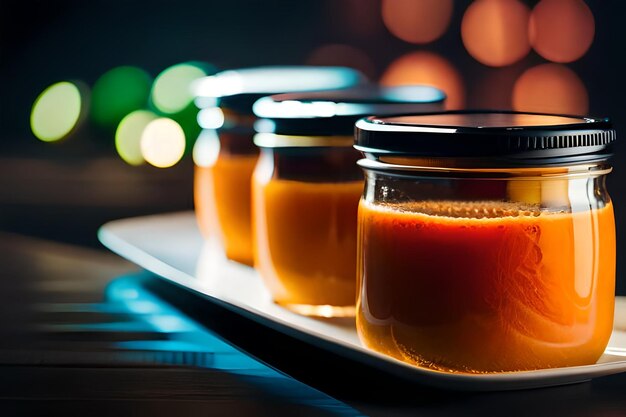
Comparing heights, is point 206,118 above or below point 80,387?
above

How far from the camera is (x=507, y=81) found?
2.93 m

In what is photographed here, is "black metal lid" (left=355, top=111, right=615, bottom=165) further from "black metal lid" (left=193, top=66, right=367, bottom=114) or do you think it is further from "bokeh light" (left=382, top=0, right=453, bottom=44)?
"bokeh light" (left=382, top=0, right=453, bottom=44)

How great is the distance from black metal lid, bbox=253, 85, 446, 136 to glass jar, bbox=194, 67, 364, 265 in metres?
0.12

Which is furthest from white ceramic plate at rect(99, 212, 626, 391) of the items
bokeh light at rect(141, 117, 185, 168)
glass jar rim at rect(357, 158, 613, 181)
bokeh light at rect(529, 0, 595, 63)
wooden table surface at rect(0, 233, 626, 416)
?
bokeh light at rect(529, 0, 595, 63)

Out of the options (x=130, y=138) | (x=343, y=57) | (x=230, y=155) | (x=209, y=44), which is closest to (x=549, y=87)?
(x=343, y=57)

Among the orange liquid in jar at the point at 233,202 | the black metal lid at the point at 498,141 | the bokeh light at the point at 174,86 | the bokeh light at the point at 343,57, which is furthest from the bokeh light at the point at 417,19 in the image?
the black metal lid at the point at 498,141

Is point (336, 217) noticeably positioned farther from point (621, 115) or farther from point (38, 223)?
point (621, 115)

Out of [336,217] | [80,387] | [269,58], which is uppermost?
[269,58]

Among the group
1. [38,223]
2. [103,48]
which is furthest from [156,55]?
[38,223]

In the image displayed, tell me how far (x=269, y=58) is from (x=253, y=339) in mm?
2342

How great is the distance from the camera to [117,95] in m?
3.11

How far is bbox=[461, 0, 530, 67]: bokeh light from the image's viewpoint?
2.92 metres

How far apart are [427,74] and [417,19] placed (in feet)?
0.78

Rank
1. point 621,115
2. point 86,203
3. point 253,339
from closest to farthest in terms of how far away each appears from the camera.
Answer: point 253,339 < point 86,203 < point 621,115
